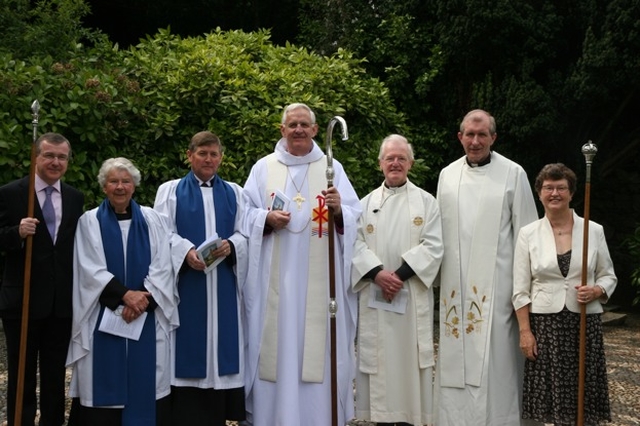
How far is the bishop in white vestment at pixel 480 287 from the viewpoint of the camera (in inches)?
207

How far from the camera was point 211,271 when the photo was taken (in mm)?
5316

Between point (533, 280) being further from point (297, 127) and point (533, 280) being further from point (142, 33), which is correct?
point (142, 33)

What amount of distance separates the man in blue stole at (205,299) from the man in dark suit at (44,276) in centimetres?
61

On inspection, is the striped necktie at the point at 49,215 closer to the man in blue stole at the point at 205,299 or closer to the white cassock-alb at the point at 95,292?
the white cassock-alb at the point at 95,292

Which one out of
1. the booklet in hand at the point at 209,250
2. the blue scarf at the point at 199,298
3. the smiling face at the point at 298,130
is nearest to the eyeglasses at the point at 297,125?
the smiling face at the point at 298,130

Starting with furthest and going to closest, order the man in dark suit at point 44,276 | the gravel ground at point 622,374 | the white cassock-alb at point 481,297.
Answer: the gravel ground at point 622,374 < the white cassock-alb at point 481,297 < the man in dark suit at point 44,276

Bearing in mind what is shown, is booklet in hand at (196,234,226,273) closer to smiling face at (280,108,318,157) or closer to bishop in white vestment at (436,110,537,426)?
smiling face at (280,108,318,157)

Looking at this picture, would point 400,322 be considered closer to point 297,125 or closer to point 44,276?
point 297,125

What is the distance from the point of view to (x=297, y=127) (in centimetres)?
554

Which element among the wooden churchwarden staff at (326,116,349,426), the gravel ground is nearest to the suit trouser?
the gravel ground

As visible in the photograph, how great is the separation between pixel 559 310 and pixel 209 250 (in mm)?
2011

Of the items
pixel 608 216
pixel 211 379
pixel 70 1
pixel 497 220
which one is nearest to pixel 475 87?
pixel 608 216

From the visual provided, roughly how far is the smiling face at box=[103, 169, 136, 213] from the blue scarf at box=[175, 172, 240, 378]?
38 cm

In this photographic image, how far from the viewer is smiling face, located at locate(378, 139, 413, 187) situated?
5.44 metres
